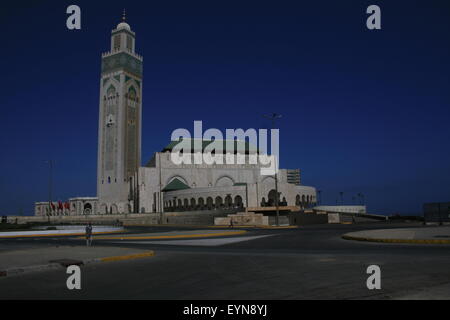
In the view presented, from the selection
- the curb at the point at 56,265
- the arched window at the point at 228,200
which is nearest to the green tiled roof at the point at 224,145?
the arched window at the point at 228,200

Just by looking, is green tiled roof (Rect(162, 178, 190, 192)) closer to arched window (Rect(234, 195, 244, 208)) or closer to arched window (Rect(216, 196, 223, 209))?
arched window (Rect(216, 196, 223, 209))

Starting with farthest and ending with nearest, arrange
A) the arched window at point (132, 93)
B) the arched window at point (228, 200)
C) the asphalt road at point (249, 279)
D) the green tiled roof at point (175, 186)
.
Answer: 1. the arched window at point (132, 93)
2. the green tiled roof at point (175, 186)
3. the arched window at point (228, 200)
4. the asphalt road at point (249, 279)

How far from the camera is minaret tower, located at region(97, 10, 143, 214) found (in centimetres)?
9731

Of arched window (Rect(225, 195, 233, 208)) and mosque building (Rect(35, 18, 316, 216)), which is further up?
mosque building (Rect(35, 18, 316, 216))

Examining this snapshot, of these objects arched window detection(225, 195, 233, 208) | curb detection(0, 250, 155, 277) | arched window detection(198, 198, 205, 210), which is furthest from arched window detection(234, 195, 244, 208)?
curb detection(0, 250, 155, 277)

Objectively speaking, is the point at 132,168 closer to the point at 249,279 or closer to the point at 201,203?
the point at 201,203

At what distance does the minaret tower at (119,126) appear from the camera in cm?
9731

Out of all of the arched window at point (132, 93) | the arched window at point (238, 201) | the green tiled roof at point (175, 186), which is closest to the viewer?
the arched window at point (238, 201)

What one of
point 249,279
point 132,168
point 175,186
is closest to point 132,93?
point 132,168

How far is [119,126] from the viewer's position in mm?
98250

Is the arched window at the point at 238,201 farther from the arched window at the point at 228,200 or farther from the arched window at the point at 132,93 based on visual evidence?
the arched window at the point at 132,93
